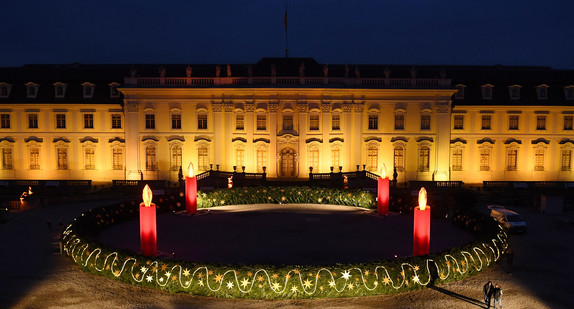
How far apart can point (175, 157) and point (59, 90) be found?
14.0 m

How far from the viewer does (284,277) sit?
15375mm

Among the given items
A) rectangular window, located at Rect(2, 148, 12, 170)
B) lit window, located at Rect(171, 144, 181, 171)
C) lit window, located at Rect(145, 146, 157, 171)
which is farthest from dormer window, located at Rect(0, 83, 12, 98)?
lit window, located at Rect(171, 144, 181, 171)

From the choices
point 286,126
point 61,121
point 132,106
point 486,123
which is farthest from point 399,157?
point 61,121

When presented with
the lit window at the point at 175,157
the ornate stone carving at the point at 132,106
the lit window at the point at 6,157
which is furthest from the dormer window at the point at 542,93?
the lit window at the point at 6,157

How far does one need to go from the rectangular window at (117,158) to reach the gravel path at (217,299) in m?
A: 23.8

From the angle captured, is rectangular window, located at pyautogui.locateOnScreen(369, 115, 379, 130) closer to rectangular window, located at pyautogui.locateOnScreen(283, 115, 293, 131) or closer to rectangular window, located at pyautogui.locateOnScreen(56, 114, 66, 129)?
rectangular window, located at pyautogui.locateOnScreen(283, 115, 293, 131)

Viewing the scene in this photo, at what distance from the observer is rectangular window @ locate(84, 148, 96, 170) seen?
45.4m

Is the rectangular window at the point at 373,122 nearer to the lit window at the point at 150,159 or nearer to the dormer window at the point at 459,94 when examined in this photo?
the dormer window at the point at 459,94

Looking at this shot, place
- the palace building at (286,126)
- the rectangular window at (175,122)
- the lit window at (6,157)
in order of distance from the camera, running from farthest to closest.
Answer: the lit window at (6,157), the rectangular window at (175,122), the palace building at (286,126)

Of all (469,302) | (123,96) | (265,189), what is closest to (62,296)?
(469,302)

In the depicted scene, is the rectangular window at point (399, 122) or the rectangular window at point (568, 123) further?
the rectangular window at point (568, 123)

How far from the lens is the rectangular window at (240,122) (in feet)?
144

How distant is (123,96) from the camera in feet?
148

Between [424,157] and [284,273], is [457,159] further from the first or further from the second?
[284,273]
